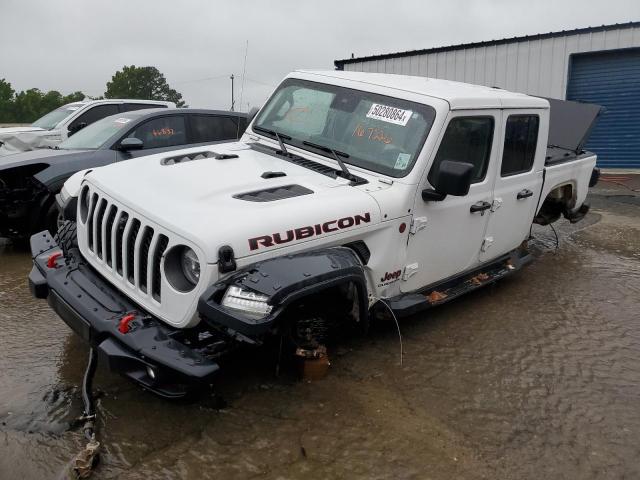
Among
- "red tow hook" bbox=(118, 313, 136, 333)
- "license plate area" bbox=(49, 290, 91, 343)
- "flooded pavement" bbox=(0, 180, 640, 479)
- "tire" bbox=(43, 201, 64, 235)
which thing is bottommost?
"flooded pavement" bbox=(0, 180, 640, 479)

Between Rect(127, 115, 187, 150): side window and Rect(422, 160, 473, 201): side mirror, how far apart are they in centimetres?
430

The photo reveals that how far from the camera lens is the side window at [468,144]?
4043 mm

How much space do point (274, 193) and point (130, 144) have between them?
3.51 meters

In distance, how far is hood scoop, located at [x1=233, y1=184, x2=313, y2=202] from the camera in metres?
3.40

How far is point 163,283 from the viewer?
307cm

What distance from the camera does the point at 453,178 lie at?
3.64 m

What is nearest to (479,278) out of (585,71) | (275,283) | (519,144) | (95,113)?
(519,144)

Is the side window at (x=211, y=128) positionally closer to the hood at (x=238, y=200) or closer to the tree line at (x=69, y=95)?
the hood at (x=238, y=200)

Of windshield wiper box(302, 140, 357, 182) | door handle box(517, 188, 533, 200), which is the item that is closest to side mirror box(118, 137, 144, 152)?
windshield wiper box(302, 140, 357, 182)

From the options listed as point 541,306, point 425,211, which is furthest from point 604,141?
point 425,211

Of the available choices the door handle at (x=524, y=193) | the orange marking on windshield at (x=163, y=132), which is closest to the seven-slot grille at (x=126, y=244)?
the door handle at (x=524, y=193)

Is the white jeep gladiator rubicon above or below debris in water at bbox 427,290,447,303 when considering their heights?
above

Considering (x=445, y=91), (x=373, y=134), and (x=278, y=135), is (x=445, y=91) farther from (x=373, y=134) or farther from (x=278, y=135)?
(x=278, y=135)

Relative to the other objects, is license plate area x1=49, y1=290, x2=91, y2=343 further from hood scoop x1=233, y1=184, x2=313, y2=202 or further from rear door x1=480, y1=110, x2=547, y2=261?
rear door x1=480, y1=110, x2=547, y2=261
